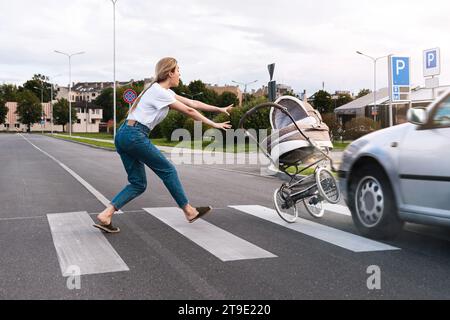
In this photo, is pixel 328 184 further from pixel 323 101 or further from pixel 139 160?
pixel 323 101

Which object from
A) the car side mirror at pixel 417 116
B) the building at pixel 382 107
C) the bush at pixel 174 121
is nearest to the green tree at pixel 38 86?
the building at pixel 382 107

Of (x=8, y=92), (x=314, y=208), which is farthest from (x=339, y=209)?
(x=8, y=92)

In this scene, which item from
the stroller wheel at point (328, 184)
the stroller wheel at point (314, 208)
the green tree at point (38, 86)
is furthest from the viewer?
the green tree at point (38, 86)

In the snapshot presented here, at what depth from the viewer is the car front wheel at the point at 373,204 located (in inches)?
199

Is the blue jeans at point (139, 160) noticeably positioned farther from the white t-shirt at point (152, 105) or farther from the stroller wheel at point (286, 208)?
the stroller wheel at point (286, 208)

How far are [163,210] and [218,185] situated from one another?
3.68 metres

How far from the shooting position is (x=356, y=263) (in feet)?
14.3

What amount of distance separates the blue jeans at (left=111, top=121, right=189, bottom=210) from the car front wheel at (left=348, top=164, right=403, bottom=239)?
1888 millimetres

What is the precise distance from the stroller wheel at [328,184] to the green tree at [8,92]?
13844cm

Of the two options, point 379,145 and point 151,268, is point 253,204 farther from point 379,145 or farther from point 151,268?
point 151,268

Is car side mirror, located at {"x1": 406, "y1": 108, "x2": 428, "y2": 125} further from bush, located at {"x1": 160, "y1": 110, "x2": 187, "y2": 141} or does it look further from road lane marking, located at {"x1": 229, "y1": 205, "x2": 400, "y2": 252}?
bush, located at {"x1": 160, "y1": 110, "x2": 187, "y2": 141}

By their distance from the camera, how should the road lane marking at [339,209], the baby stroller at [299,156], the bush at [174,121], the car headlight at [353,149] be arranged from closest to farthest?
the car headlight at [353,149] < the baby stroller at [299,156] < the road lane marking at [339,209] < the bush at [174,121]

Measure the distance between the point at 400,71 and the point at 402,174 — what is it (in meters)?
11.0

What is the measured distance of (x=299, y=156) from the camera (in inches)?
254
